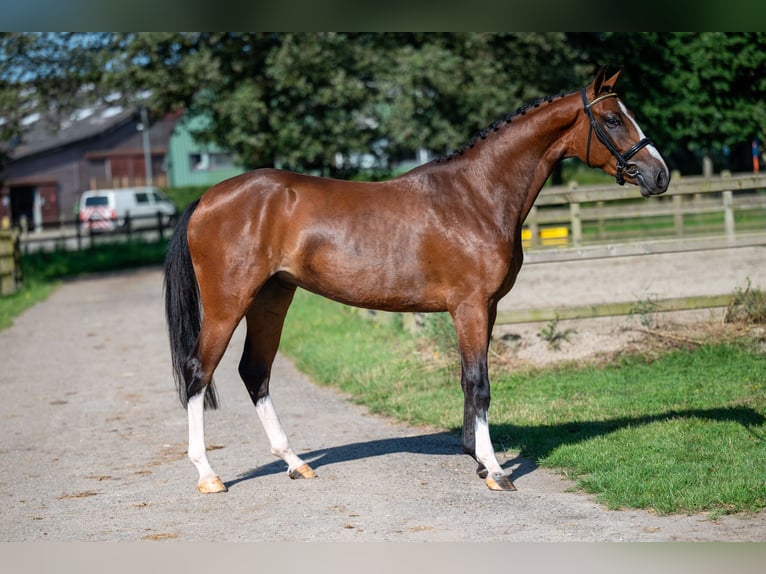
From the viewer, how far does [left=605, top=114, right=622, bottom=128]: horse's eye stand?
6.02 metres

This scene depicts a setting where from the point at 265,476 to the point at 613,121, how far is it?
3.35 m

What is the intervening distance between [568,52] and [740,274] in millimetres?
12169

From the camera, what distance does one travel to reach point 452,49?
2447cm

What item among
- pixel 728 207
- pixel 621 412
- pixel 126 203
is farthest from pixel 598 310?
pixel 126 203

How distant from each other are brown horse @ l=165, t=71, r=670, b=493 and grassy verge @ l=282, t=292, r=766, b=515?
2.88 ft

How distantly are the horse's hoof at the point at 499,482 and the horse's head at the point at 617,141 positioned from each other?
2.02 meters

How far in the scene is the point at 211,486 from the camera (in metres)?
6.00

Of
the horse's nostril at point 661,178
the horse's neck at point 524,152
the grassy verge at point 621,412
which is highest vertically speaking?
the horse's neck at point 524,152

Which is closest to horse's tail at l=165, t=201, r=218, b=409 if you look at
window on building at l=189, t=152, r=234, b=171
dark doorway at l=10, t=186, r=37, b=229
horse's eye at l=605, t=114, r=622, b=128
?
horse's eye at l=605, t=114, r=622, b=128

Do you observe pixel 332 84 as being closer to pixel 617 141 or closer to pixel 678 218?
pixel 678 218

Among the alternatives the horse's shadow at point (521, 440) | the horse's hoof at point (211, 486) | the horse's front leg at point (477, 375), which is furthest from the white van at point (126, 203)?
the horse's front leg at point (477, 375)

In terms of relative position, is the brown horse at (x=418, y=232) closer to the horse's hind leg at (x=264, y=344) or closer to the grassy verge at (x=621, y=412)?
the horse's hind leg at (x=264, y=344)

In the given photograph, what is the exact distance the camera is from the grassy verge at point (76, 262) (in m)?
20.4

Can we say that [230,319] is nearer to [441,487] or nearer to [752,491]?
[441,487]
